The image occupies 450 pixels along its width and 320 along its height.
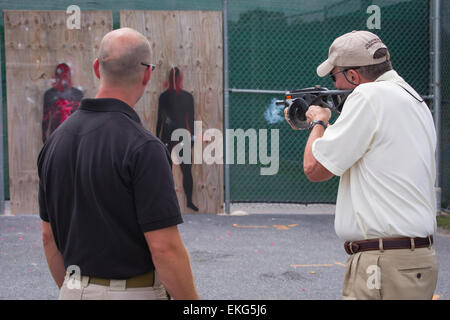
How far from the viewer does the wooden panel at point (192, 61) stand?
26.7ft

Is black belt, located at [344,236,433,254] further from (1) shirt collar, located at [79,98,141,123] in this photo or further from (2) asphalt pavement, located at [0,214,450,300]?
(2) asphalt pavement, located at [0,214,450,300]

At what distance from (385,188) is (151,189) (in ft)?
3.78

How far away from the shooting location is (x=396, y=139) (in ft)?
8.22

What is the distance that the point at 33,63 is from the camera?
8.09 metres

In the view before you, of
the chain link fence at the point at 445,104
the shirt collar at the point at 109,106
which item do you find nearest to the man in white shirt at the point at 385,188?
the shirt collar at the point at 109,106

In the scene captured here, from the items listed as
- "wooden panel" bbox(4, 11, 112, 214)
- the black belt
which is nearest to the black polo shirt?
the black belt

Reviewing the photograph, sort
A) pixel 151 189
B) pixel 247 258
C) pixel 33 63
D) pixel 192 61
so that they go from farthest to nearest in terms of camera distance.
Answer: pixel 192 61 < pixel 33 63 < pixel 247 258 < pixel 151 189

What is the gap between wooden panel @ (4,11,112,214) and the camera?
8.06 m

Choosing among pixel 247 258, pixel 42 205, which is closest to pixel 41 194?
pixel 42 205

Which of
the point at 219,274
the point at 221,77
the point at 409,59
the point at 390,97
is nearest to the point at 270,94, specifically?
the point at 221,77

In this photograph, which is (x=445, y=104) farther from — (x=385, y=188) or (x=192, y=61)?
(x=385, y=188)

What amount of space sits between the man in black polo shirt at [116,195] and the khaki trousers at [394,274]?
0.87m

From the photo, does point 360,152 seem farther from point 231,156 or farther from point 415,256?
point 231,156

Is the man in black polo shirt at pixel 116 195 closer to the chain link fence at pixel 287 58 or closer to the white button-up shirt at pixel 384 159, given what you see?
the white button-up shirt at pixel 384 159
